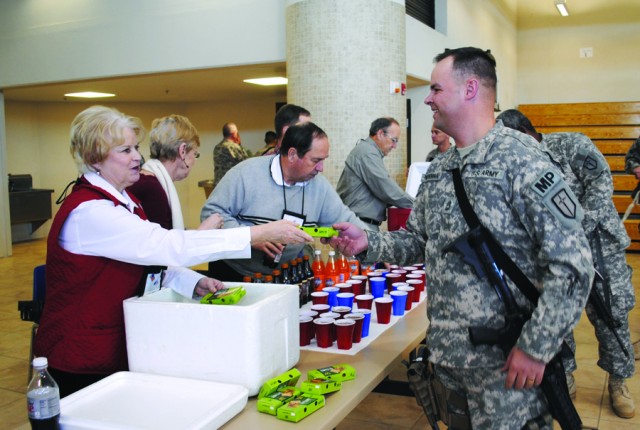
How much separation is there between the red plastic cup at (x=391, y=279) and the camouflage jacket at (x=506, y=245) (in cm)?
101

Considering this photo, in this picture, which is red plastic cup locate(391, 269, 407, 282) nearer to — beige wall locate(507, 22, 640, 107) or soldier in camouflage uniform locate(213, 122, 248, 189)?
soldier in camouflage uniform locate(213, 122, 248, 189)

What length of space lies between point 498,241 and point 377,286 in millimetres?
1166

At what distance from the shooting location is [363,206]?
5172mm

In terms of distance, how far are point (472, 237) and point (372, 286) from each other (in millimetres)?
1163

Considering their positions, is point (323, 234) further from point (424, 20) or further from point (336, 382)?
point (424, 20)

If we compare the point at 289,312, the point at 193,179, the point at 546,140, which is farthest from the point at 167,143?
the point at 193,179

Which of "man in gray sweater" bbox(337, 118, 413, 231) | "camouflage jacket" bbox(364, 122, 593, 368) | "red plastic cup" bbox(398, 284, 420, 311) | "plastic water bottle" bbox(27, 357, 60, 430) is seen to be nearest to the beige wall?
"man in gray sweater" bbox(337, 118, 413, 231)

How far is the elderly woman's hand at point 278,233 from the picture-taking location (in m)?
2.14

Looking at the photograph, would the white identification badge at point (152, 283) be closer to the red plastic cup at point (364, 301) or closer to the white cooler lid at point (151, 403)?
the white cooler lid at point (151, 403)

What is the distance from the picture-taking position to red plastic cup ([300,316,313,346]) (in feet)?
7.91

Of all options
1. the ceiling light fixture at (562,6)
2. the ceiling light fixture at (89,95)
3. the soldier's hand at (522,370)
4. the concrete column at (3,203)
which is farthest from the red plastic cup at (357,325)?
the ceiling light fixture at (562,6)

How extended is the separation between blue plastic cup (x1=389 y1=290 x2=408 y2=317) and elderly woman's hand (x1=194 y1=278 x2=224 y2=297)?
2.79 feet

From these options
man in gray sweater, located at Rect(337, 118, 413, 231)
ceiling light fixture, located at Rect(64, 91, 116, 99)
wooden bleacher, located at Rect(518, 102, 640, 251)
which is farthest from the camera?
wooden bleacher, located at Rect(518, 102, 640, 251)

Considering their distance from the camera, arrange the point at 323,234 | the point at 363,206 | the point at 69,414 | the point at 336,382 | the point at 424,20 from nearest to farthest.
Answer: the point at 69,414, the point at 336,382, the point at 323,234, the point at 363,206, the point at 424,20
